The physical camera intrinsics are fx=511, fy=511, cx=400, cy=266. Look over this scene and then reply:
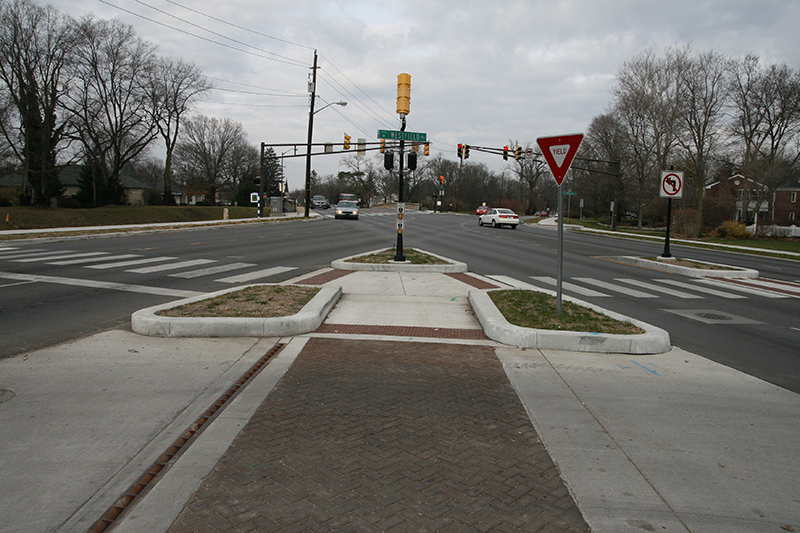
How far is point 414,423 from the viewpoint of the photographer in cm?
433

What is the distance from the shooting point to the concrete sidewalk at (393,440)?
3059 millimetres

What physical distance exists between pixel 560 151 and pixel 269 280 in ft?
23.9

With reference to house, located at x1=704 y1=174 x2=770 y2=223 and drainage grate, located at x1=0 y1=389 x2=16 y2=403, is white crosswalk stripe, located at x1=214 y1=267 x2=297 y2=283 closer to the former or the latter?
drainage grate, located at x1=0 y1=389 x2=16 y2=403

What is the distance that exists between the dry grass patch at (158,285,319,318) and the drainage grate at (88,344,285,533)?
2136 millimetres

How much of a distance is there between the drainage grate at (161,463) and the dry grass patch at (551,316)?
4.12 metres

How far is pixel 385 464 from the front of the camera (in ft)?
11.9

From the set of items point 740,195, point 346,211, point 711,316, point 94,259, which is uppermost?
point 740,195

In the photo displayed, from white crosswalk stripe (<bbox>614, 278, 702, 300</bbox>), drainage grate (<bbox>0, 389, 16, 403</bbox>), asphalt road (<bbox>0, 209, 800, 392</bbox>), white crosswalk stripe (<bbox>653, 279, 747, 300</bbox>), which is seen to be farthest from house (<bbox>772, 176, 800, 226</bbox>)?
drainage grate (<bbox>0, 389, 16, 403</bbox>)

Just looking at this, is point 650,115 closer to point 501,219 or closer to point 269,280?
point 501,219

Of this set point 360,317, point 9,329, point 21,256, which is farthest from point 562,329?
point 21,256

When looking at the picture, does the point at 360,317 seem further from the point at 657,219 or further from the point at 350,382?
the point at 657,219

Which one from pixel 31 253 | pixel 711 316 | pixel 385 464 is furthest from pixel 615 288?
pixel 31 253

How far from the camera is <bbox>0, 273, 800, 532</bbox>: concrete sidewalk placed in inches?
120

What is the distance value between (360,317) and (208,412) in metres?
3.93
